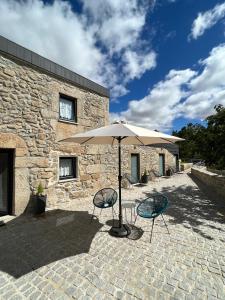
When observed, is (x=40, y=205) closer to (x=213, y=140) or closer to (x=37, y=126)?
(x=37, y=126)

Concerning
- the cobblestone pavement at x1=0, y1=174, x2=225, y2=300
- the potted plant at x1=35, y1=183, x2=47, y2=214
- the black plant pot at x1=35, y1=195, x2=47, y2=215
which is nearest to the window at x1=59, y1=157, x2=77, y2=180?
the potted plant at x1=35, y1=183, x2=47, y2=214

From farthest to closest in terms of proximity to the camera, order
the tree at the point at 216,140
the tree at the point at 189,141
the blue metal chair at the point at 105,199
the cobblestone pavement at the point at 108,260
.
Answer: the tree at the point at 189,141, the tree at the point at 216,140, the blue metal chair at the point at 105,199, the cobblestone pavement at the point at 108,260

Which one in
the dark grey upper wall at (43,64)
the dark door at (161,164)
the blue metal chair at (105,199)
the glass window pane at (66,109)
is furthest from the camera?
the dark door at (161,164)

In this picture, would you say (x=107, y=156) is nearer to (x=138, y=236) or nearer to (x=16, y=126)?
(x=16, y=126)

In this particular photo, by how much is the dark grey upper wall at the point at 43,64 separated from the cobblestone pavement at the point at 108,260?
4943 mm

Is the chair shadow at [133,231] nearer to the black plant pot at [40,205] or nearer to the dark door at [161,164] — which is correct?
the black plant pot at [40,205]

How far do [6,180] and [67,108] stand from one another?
3.46 m

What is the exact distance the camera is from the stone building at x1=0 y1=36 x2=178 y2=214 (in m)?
5.39

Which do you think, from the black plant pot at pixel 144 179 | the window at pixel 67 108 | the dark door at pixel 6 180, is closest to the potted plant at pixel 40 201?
the dark door at pixel 6 180

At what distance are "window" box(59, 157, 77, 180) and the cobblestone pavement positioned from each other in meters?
2.22

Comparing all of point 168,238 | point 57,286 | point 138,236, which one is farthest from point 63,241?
point 168,238

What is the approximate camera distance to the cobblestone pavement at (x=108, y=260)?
2.43 meters

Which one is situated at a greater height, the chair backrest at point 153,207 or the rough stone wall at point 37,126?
the rough stone wall at point 37,126

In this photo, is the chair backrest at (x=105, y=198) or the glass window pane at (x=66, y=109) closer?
the chair backrest at (x=105, y=198)
